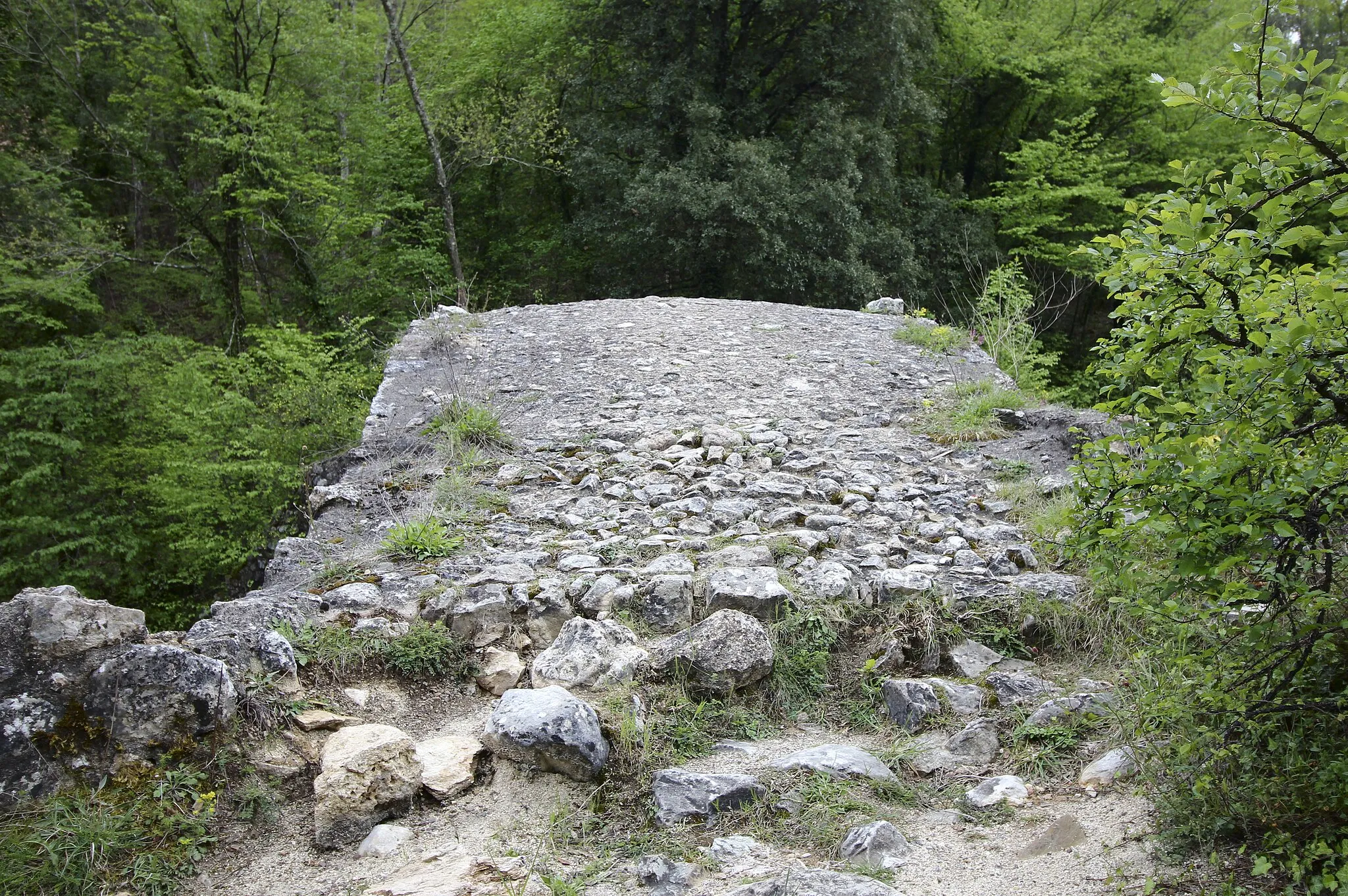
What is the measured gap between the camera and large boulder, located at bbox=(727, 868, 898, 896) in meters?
2.00

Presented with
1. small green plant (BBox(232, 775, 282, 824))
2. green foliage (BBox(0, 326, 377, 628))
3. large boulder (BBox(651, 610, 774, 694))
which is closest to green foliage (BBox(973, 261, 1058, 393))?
large boulder (BBox(651, 610, 774, 694))

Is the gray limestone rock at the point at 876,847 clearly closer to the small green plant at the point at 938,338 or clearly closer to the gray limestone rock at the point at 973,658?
the gray limestone rock at the point at 973,658

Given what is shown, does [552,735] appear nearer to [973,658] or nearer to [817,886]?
[817,886]

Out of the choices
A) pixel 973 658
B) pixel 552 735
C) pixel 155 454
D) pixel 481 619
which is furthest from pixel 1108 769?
pixel 155 454

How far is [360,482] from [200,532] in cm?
572

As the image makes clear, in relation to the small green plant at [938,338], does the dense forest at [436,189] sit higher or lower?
higher

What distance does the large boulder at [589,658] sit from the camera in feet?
9.73

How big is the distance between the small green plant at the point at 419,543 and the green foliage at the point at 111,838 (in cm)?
160

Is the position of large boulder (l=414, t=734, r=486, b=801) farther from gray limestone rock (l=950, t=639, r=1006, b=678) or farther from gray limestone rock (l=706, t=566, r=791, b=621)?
gray limestone rock (l=950, t=639, r=1006, b=678)

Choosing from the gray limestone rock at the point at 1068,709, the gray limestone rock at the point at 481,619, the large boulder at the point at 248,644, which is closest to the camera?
the gray limestone rock at the point at 1068,709

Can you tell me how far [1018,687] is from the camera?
9.56ft

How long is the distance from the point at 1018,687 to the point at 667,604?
131 centimetres

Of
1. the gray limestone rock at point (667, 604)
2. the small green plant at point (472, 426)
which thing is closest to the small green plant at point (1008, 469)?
the gray limestone rock at point (667, 604)

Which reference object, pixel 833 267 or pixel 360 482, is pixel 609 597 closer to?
pixel 360 482
